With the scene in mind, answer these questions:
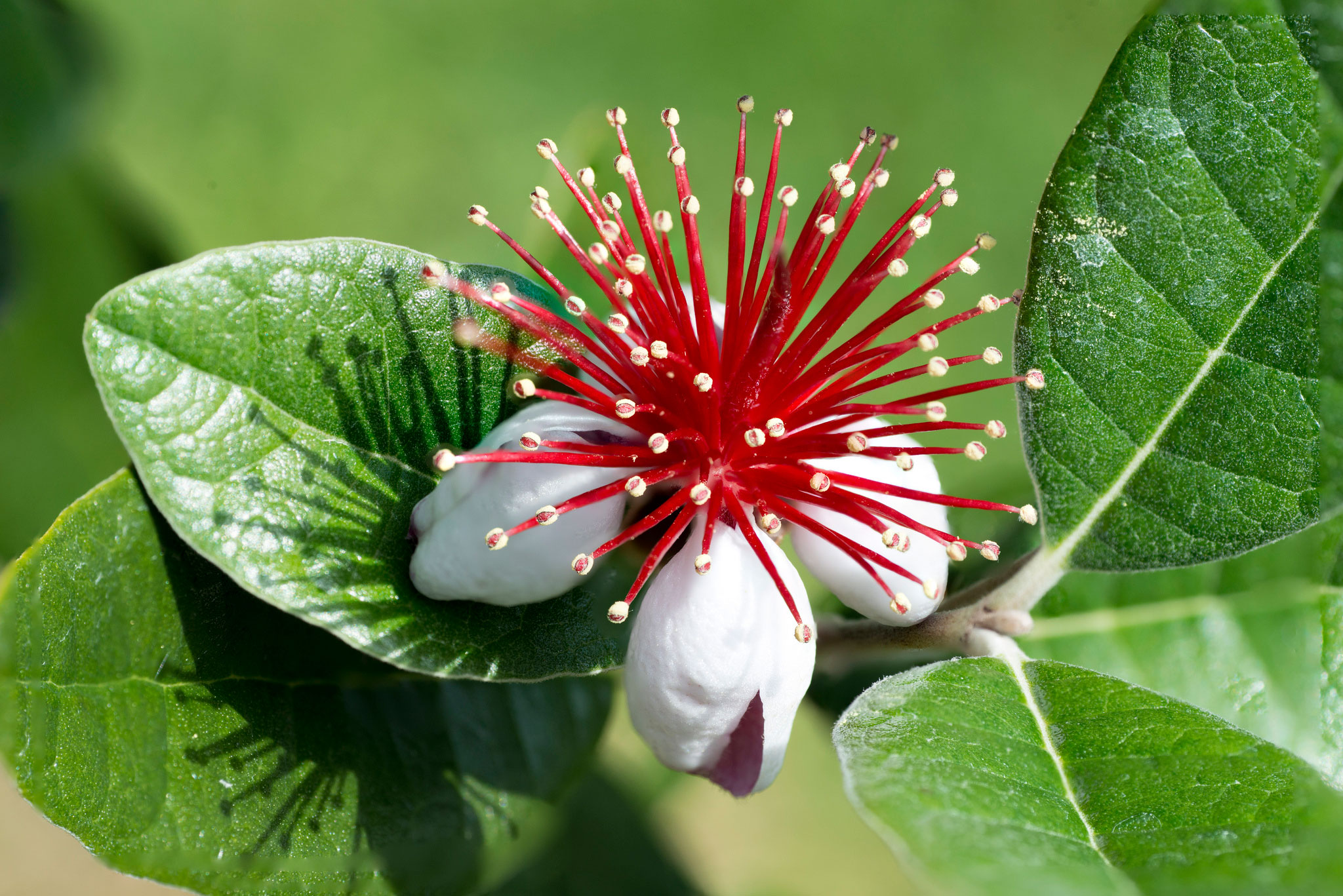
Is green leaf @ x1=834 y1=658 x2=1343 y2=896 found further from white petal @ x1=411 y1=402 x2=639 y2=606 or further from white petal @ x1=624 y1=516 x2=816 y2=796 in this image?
white petal @ x1=411 y1=402 x2=639 y2=606

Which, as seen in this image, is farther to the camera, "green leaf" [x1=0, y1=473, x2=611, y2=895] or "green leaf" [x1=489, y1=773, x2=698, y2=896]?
"green leaf" [x1=489, y1=773, x2=698, y2=896]

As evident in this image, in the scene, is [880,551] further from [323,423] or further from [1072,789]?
[323,423]

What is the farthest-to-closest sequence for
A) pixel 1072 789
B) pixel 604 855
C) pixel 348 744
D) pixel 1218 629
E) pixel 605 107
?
pixel 605 107, pixel 604 855, pixel 1218 629, pixel 348 744, pixel 1072 789

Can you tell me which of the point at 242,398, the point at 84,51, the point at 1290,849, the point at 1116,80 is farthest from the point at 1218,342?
the point at 84,51

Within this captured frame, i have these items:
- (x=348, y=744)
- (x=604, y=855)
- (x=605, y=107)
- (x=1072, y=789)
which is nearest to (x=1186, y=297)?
(x=1072, y=789)

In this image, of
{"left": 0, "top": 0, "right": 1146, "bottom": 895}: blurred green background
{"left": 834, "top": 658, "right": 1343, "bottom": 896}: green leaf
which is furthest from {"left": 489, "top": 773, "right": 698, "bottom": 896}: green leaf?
{"left": 834, "top": 658, "right": 1343, "bottom": 896}: green leaf

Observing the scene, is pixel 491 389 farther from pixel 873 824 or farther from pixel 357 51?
pixel 357 51

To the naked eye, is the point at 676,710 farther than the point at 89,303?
No
